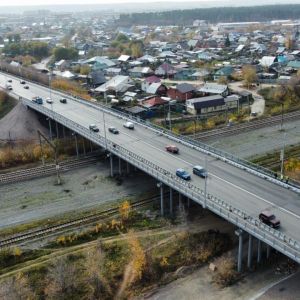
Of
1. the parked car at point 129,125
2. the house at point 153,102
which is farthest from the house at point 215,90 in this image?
the parked car at point 129,125

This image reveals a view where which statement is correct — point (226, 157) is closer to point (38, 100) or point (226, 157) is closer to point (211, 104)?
point (211, 104)

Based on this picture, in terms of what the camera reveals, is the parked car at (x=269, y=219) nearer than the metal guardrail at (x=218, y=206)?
No

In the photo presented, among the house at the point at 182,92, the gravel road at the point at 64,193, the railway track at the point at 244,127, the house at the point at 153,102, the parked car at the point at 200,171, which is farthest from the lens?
the house at the point at 182,92

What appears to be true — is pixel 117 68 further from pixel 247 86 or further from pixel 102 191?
pixel 102 191

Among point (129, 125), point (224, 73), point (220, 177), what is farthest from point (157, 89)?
point (220, 177)

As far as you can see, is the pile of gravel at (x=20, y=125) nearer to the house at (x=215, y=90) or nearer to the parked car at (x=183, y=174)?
the parked car at (x=183, y=174)

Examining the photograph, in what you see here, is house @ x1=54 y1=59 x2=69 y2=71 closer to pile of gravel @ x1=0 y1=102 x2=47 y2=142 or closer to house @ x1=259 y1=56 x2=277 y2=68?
pile of gravel @ x1=0 y1=102 x2=47 y2=142
